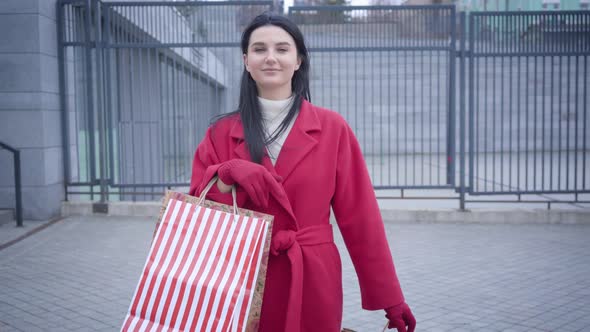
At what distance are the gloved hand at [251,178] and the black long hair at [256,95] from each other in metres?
0.16

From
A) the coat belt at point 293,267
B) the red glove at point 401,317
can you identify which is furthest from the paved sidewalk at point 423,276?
the coat belt at point 293,267

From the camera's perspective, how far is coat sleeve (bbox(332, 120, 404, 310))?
2287 mm

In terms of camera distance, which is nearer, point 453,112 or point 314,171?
point 314,171

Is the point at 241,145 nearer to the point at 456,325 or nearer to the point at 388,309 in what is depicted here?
the point at 388,309

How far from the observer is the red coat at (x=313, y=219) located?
2.21m

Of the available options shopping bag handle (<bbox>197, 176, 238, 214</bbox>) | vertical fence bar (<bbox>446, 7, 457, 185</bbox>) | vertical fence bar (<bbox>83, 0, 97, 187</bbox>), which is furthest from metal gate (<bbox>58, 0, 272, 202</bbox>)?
shopping bag handle (<bbox>197, 176, 238, 214</bbox>)

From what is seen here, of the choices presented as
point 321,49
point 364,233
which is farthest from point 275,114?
point 321,49

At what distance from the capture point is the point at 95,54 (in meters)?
8.47

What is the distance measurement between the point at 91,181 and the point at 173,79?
1.87m

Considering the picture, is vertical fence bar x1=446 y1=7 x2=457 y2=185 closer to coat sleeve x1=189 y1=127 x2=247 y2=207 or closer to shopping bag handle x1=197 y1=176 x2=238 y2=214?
coat sleeve x1=189 y1=127 x2=247 y2=207

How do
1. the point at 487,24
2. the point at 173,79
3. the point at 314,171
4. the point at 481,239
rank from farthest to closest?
the point at 173,79, the point at 487,24, the point at 481,239, the point at 314,171

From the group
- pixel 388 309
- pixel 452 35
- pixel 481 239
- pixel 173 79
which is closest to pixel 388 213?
pixel 481 239

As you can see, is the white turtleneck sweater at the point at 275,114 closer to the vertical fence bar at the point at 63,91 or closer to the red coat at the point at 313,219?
the red coat at the point at 313,219

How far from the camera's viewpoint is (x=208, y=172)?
6.99 ft
